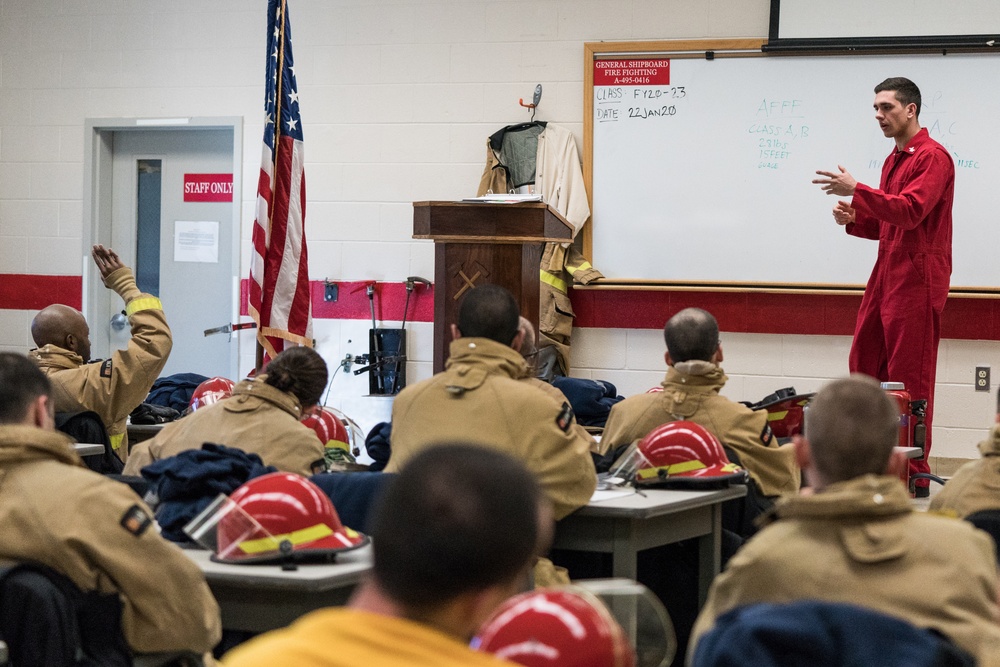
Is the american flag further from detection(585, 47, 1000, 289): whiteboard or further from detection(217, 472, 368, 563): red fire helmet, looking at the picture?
detection(217, 472, 368, 563): red fire helmet

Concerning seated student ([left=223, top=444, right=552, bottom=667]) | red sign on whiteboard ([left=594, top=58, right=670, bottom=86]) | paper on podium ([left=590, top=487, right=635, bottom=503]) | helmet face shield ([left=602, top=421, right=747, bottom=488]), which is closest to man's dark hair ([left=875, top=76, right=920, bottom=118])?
red sign on whiteboard ([left=594, top=58, right=670, bottom=86])

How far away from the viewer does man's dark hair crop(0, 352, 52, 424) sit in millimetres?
2273

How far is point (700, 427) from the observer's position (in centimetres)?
334

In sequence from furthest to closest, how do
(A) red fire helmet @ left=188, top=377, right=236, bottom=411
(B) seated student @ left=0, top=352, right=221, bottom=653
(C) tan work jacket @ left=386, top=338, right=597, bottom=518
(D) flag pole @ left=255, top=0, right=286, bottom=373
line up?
1. (D) flag pole @ left=255, top=0, right=286, bottom=373
2. (A) red fire helmet @ left=188, top=377, right=236, bottom=411
3. (C) tan work jacket @ left=386, top=338, right=597, bottom=518
4. (B) seated student @ left=0, top=352, right=221, bottom=653

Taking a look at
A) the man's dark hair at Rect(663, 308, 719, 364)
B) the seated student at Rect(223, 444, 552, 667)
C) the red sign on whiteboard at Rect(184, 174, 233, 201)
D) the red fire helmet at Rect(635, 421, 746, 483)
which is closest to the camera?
the seated student at Rect(223, 444, 552, 667)

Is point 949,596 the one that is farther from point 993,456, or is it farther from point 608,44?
point 608,44

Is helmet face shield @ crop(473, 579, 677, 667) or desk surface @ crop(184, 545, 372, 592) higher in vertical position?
helmet face shield @ crop(473, 579, 677, 667)

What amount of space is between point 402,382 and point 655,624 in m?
5.52

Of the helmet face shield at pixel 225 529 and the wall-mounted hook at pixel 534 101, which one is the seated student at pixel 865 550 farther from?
the wall-mounted hook at pixel 534 101

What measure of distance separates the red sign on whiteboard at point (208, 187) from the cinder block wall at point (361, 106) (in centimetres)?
20

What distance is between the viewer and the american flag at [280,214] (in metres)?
5.36

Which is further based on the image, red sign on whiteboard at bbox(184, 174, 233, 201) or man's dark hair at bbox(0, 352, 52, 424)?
red sign on whiteboard at bbox(184, 174, 233, 201)

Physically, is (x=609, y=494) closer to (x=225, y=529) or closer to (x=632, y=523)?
(x=632, y=523)

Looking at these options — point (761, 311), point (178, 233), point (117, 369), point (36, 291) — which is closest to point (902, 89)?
point (761, 311)
